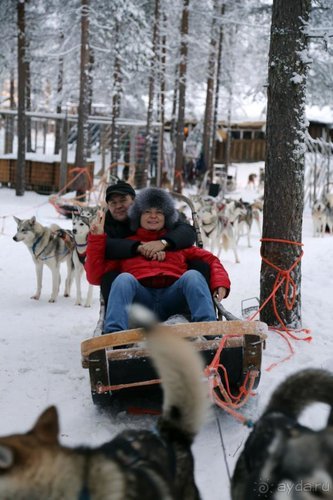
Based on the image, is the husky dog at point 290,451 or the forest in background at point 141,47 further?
the forest in background at point 141,47

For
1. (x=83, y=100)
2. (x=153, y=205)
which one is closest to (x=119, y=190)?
(x=153, y=205)

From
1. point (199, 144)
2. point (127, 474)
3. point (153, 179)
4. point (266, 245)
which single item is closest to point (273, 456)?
point (127, 474)

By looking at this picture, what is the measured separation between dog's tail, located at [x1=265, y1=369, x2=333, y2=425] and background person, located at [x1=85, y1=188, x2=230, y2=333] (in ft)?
5.19

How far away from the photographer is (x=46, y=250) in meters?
7.07

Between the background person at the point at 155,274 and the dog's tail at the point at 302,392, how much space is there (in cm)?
158

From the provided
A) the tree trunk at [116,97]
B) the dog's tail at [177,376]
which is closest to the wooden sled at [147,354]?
the dog's tail at [177,376]

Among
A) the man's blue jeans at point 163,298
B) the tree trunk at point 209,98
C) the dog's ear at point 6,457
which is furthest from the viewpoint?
the tree trunk at point 209,98

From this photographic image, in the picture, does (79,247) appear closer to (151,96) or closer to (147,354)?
(147,354)

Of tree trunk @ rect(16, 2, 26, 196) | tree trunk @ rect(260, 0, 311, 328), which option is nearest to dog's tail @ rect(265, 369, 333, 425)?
tree trunk @ rect(260, 0, 311, 328)

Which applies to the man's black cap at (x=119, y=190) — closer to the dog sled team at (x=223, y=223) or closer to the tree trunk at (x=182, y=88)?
the dog sled team at (x=223, y=223)

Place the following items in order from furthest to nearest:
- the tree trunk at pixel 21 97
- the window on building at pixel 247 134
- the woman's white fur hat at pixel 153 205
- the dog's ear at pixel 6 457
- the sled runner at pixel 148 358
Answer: the window on building at pixel 247 134 < the tree trunk at pixel 21 97 < the woman's white fur hat at pixel 153 205 < the sled runner at pixel 148 358 < the dog's ear at pixel 6 457

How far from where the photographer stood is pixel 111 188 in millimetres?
5082

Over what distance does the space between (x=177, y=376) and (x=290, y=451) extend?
43 cm

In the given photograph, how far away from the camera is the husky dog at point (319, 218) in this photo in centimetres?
1403
